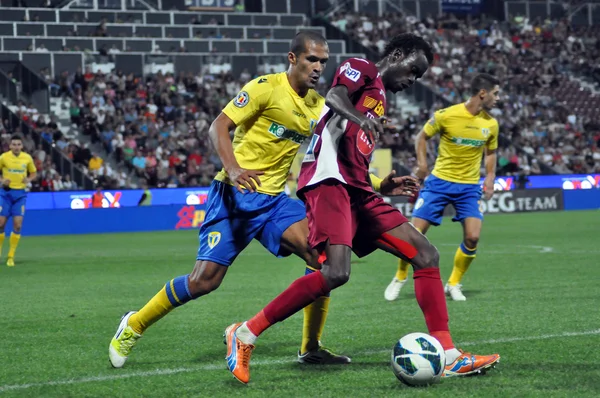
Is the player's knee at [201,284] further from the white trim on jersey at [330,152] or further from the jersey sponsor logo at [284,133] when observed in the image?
the jersey sponsor logo at [284,133]

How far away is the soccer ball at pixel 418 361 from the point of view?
514 centimetres

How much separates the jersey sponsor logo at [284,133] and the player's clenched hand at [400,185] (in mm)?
683

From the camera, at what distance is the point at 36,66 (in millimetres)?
32156

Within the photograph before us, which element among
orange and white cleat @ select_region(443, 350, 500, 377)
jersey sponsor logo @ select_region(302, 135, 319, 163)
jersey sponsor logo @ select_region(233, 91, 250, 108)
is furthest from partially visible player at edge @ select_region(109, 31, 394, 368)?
orange and white cleat @ select_region(443, 350, 500, 377)

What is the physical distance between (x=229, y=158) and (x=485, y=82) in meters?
5.46

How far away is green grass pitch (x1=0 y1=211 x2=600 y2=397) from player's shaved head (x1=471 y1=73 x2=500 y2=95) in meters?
2.32

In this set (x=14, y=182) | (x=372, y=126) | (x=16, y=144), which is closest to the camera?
(x=372, y=126)

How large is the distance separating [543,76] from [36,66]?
22923mm

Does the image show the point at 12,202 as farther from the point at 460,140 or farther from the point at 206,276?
the point at 206,276

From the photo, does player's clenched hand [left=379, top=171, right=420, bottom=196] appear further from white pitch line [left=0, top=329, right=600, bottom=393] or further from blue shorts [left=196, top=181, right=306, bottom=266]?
white pitch line [left=0, top=329, right=600, bottom=393]

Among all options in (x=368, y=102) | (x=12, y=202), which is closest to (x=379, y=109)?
(x=368, y=102)

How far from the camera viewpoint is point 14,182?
1686 centimetres

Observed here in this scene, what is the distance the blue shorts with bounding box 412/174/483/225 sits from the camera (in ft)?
33.8

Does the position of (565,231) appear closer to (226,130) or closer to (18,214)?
(18,214)
